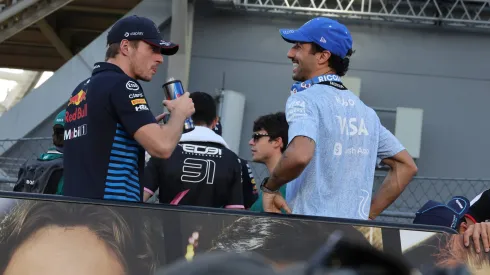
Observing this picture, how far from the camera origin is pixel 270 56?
1177cm

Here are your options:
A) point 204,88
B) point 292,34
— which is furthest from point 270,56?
point 292,34

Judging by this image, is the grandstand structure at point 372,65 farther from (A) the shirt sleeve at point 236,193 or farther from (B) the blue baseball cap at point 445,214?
(B) the blue baseball cap at point 445,214

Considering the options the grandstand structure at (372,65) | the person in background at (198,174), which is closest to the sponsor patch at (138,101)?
the person in background at (198,174)

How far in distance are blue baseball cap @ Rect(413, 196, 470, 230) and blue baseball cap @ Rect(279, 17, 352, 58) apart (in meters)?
0.93

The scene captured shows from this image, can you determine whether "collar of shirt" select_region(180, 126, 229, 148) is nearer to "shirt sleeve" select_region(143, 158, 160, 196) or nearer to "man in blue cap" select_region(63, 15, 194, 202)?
"shirt sleeve" select_region(143, 158, 160, 196)

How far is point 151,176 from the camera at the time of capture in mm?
5441

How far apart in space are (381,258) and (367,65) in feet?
35.1

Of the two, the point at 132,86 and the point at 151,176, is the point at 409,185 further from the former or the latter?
the point at 132,86

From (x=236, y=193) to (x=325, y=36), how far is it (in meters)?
1.59

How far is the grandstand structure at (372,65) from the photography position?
37.6 feet

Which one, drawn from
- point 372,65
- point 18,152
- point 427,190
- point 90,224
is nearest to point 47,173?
point 90,224

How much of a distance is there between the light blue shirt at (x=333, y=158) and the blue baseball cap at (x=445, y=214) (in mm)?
647

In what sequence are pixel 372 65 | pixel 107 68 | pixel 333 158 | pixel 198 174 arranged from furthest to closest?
pixel 372 65 < pixel 198 174 < pixel 107 68 < pixel 333 158

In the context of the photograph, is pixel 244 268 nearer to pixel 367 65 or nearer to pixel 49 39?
pixel 367 65
